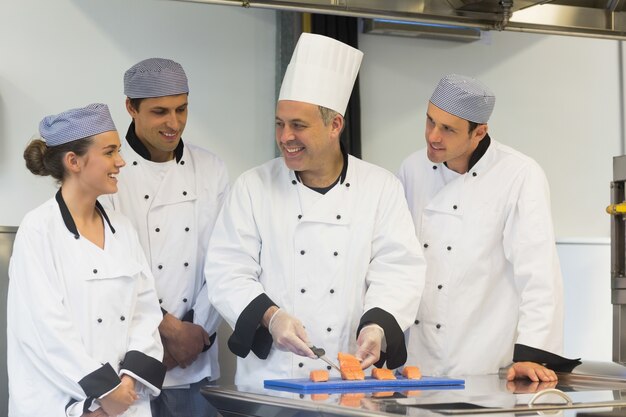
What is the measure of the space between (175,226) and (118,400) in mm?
777

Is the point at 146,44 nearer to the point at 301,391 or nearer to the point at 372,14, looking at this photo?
the point at 372,14

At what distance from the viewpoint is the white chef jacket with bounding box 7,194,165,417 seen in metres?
2.32

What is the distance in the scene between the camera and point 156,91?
9.66 feet

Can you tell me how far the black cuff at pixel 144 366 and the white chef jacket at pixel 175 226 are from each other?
50 centimetres

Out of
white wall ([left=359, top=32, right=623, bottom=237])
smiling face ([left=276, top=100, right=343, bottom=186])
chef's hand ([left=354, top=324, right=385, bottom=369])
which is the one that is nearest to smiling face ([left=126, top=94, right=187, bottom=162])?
smiling face ([left=276, top=100, right=343, bottom=186])

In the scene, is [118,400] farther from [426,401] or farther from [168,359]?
[426,401]

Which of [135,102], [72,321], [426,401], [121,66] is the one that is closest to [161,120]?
[135,102]

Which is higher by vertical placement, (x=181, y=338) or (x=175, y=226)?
(x=175, y=226)

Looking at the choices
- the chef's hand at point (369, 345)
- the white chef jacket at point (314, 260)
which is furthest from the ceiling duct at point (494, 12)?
A: the chef's hand at point (369, 345)

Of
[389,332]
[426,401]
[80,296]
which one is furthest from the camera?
[389,332]

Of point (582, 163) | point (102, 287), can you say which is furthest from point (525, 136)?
point (102, 287)

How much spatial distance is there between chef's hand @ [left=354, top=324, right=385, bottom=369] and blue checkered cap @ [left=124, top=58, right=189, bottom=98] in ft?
3.35

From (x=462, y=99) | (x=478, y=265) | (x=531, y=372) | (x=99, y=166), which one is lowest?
(x=531, y=372)

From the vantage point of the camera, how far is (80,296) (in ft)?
7.92
